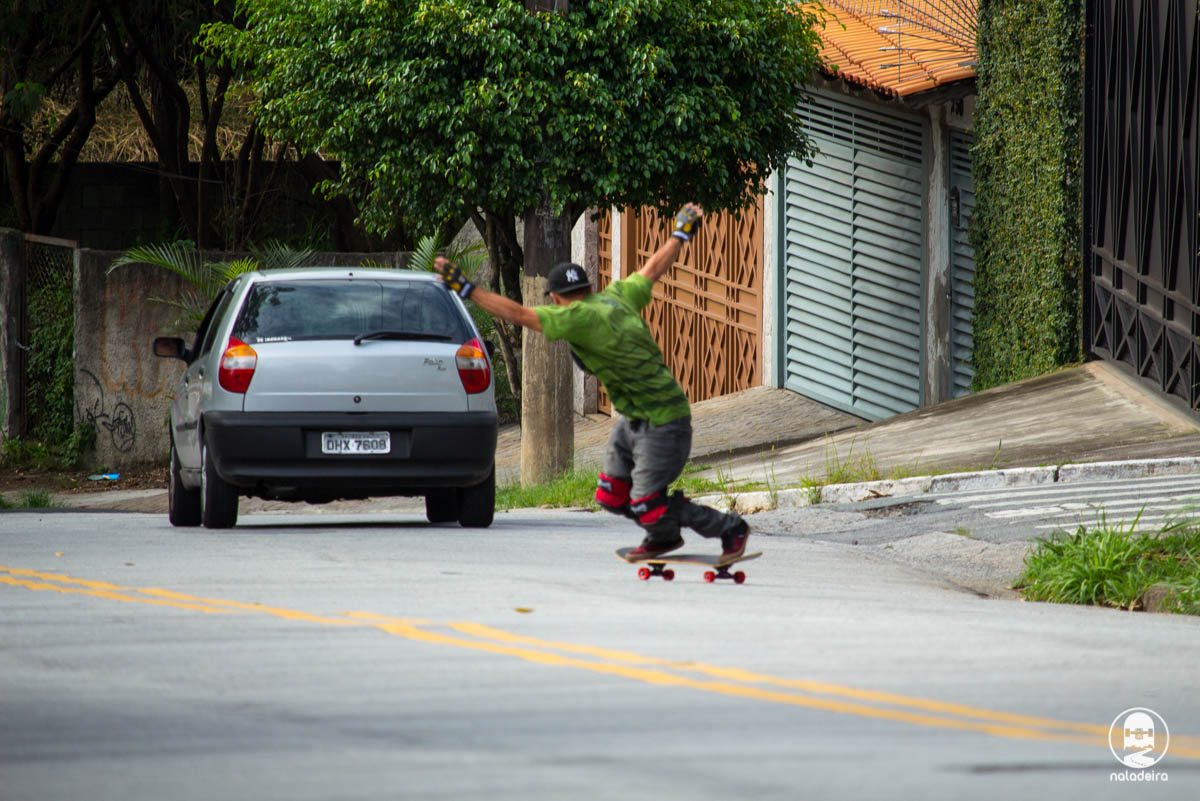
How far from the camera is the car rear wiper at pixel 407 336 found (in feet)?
34.5

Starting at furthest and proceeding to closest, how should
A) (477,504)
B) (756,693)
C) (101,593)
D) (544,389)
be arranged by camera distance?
(544,389)
(477,504)
(101,593)
(756,693)

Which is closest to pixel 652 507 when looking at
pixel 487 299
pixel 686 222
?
pixel 487 299

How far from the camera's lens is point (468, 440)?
1050 centimetres

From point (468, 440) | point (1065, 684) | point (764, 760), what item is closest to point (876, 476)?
point (468, 440)

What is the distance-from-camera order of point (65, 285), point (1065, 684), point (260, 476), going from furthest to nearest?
point (65, 285), point (260, 476), point (1065, 684)

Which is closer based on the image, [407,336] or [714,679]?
[714,679]

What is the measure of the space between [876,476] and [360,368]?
13.1 ft

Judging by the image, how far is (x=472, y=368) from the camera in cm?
1059

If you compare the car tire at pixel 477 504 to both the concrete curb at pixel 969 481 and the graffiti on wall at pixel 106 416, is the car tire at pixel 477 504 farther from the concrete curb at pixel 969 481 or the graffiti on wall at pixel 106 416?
the graffiti on wall at pixel 106 416

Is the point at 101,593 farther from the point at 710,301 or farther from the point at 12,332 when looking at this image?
the point at 710,301

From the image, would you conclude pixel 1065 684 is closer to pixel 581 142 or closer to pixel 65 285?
pixel 581 142

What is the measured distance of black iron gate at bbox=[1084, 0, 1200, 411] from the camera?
13711 millimetres

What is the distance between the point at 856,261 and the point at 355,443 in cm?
1114

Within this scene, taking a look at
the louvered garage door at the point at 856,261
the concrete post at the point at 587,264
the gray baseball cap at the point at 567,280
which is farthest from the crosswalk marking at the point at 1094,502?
the concrete post at the point at 587,264
